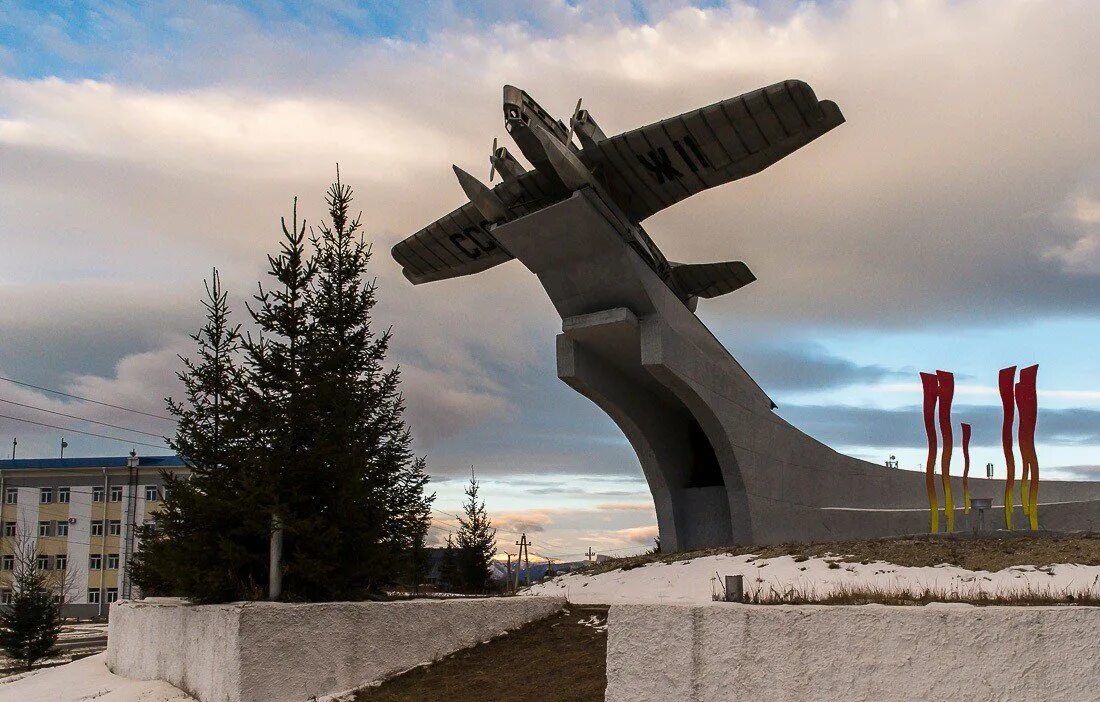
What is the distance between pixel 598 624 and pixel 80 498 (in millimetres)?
53725

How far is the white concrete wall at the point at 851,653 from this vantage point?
5715mm

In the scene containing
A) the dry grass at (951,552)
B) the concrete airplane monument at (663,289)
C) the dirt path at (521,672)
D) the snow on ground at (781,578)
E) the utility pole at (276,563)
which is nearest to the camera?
the dirt path at (521,672)

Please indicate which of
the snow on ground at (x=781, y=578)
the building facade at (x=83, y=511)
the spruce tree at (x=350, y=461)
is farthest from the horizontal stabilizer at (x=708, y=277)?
the building facade at (x=83, y=511)

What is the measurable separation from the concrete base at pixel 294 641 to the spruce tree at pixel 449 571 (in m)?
15.8

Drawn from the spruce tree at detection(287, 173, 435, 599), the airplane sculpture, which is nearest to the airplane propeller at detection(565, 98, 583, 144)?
the airplane sculpture

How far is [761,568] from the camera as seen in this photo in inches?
734

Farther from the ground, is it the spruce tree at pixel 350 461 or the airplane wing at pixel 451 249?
the airplane wing at pixel 451 249

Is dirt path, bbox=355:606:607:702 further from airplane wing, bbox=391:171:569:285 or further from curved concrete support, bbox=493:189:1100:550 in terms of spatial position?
airplane wing, bbox=391:171:569:285

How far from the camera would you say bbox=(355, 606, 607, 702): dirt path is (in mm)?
9664

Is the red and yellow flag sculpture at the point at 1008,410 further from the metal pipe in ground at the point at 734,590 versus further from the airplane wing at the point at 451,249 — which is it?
the metal pipe in ground at the point at 734,590

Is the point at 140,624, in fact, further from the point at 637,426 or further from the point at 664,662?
the point at 637,426

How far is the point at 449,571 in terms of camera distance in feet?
95.8

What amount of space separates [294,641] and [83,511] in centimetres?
5368

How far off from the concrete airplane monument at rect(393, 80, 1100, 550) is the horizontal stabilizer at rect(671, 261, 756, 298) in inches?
1.7
